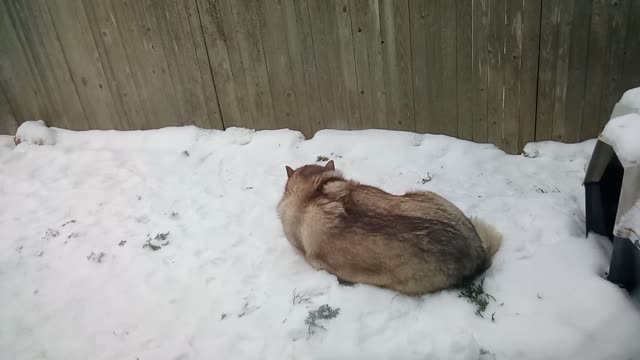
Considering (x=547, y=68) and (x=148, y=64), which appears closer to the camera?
(x=547, y=68)

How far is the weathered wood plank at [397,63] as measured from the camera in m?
4.53

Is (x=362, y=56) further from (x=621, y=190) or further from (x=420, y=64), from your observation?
(x=621, y=190)

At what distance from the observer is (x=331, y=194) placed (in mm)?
3684

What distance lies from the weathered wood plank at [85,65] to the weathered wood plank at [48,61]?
3.3 inches

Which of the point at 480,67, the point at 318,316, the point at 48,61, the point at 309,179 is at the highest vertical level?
the point at 48,61

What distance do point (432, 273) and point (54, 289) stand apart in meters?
2.96

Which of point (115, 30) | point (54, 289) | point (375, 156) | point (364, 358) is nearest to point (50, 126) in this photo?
point (115, 30)

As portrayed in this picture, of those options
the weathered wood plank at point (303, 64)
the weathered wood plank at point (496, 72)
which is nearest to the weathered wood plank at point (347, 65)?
the weathered wood plank at point (303, 64)

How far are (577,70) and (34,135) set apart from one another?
597cm

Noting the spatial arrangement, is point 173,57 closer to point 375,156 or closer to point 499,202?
point 375,156

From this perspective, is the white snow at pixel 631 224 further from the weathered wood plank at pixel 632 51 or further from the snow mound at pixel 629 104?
the weathered wood plank at pixel 632 51

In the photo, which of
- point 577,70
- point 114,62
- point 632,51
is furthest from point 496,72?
point 114,62

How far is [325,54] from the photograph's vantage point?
16.1 feet

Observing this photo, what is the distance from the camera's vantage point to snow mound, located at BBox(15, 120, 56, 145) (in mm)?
5930
